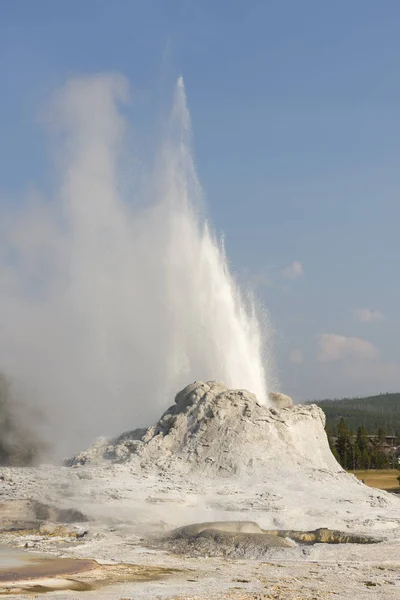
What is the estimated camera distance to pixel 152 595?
493 inches

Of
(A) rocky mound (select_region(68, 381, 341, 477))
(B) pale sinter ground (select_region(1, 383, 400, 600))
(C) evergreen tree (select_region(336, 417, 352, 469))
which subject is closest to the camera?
(B) pale sinter ground (select_region(1, 383, 400, 600))

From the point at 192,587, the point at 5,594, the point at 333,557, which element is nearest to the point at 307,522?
the point at 333,557

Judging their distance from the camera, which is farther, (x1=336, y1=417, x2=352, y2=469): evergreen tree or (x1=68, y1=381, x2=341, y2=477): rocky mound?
(x1=336, y1=417, x2=352, y2=469): evergreen tree

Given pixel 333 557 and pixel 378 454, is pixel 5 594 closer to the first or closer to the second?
pixel 333 557

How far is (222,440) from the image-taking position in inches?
1005

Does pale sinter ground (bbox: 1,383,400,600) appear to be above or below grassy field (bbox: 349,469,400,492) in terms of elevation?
below

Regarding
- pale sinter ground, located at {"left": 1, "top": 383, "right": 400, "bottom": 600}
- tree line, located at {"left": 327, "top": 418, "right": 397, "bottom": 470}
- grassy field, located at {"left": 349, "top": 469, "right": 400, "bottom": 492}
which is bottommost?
pale sinter ground, located at {"left": 1, "top": 383, "right": 400, "bottom": 600}

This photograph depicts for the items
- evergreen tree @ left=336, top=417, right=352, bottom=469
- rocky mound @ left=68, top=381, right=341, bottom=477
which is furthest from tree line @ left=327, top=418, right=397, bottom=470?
rocky mound @ left=68, top=381, right=341, bottom=477

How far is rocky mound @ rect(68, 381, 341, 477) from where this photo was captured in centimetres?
2478

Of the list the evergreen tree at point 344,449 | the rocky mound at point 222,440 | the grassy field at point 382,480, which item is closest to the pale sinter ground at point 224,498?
the rocky mound at point 222,440

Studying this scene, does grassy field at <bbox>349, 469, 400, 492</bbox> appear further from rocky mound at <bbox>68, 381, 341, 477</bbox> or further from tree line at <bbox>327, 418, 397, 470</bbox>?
rocky mound at <bbox>68, 381, 341, 477</bbox>

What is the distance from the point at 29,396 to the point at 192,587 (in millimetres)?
28258

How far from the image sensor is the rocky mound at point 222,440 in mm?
24781

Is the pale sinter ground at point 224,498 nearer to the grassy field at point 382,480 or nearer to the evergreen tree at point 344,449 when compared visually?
the grassy field at point 382,480
